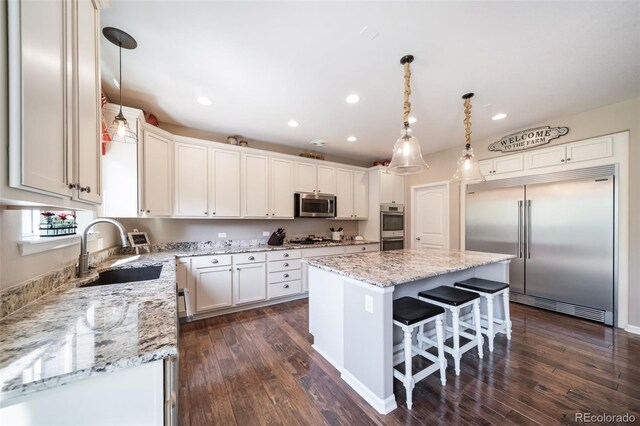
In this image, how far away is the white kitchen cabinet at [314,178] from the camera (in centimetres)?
409

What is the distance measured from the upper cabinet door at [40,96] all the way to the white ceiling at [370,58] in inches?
33.5

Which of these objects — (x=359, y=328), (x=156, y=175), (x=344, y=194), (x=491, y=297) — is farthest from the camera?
(x=344, y=194)

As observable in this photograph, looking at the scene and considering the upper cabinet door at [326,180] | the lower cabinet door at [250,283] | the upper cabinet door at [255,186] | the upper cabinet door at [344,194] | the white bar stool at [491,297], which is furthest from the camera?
the upper cabinet door at [344,194]

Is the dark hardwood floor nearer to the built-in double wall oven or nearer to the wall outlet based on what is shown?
the wall outlet

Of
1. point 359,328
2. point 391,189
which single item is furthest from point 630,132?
point 359,328

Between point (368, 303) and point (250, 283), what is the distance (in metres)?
2.14

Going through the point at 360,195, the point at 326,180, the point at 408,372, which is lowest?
the point at 408,372

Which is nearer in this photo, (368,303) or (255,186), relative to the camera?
(368,303)

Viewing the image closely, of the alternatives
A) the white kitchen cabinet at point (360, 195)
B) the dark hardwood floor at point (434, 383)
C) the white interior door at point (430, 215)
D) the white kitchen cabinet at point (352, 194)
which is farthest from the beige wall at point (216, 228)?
the white interior door at point (430, 215)

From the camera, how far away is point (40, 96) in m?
0.79

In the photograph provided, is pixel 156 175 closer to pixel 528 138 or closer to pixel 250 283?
pixel 250 283

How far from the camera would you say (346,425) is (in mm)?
1479

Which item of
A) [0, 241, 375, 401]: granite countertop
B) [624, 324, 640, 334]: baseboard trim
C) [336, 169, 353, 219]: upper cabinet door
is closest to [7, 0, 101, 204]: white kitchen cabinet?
[0, 241, 375, 401]: granite countertop

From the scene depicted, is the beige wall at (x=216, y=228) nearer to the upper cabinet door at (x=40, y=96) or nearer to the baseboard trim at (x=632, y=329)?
the upper cabinet door at (x=40, y=96)
